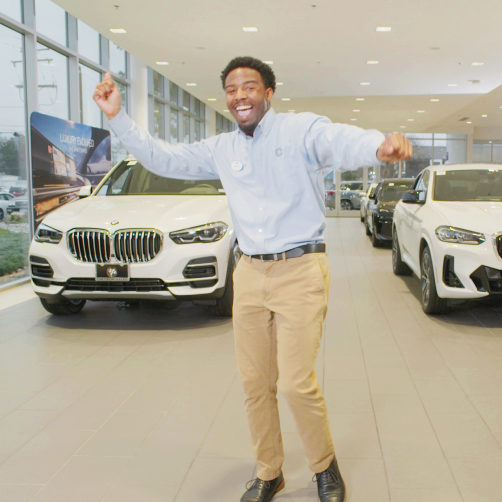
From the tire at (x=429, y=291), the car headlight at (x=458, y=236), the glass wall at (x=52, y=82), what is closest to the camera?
the car headlight at (x=458, y=236)

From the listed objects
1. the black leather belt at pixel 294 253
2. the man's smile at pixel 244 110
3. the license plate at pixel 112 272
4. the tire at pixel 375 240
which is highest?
the man's smile at pixel 244 110

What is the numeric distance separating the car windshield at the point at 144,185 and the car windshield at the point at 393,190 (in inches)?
251

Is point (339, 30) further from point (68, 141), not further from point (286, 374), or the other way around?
point (286, 374)

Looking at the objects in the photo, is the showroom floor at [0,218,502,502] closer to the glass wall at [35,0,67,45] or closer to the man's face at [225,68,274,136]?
the man's face at [225,68,274,136]

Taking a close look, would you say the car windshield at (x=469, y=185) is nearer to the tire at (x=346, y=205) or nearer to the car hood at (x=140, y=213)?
the car hood at (x=140, y=213)

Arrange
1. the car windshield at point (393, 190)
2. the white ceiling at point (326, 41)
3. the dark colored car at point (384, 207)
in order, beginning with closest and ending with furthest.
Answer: the white ceiling at point (326, 41)
the dark colored car at point (384, 207)
the car windshield at point (393, 190)

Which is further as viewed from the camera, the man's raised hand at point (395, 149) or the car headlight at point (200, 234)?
the car headlight at point (200, 234)

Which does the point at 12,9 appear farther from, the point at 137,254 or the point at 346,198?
the point at 346,198

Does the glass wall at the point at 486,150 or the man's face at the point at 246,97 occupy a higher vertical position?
the glass wall at the point at 486,150

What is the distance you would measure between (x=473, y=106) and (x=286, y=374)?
768 inches

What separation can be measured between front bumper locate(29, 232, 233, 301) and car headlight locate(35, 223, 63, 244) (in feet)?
0.20

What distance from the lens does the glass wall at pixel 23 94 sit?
25.3ft

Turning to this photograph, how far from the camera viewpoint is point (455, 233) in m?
5.09

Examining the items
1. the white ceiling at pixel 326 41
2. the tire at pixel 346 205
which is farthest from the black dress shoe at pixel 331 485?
the tire at pixel 346 205
